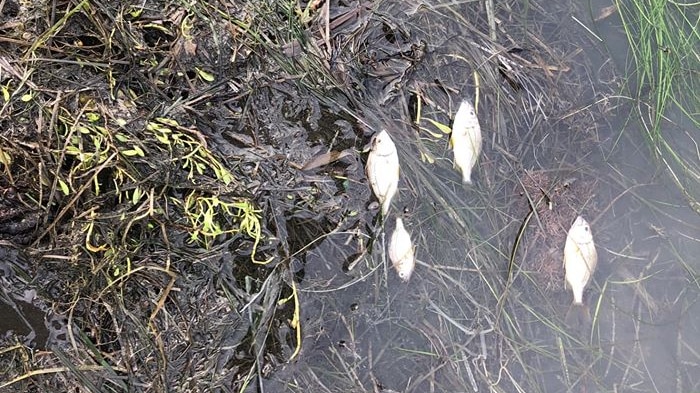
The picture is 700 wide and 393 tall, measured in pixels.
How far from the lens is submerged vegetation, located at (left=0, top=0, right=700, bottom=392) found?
2574 millimetres

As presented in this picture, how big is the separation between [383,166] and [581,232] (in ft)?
3.48

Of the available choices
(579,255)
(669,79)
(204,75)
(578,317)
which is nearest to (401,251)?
(579,255)

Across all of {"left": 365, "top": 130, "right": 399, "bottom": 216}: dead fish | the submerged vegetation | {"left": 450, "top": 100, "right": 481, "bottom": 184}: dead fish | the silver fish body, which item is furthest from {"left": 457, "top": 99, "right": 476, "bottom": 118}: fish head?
the silver fish body

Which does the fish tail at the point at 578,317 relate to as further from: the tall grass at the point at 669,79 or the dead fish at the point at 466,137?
the dead fish at the point at 466,137

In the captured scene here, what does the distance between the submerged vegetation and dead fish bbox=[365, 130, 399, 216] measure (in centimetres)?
10

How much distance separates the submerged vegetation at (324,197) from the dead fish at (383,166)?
0.10 m

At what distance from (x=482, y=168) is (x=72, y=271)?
2062mm

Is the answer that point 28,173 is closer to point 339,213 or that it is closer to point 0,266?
point 0,266

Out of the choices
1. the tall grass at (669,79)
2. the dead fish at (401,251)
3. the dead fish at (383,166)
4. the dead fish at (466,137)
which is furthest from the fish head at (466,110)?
the tall grass at (669,79)

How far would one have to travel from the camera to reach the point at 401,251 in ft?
9.04

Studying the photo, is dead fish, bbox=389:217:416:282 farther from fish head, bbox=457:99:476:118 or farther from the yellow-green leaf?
the yellow-green leaf

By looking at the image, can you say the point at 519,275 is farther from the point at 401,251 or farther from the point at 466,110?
the point at 466,110

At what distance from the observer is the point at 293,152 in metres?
2.79

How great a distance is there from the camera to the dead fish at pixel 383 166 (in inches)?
106
